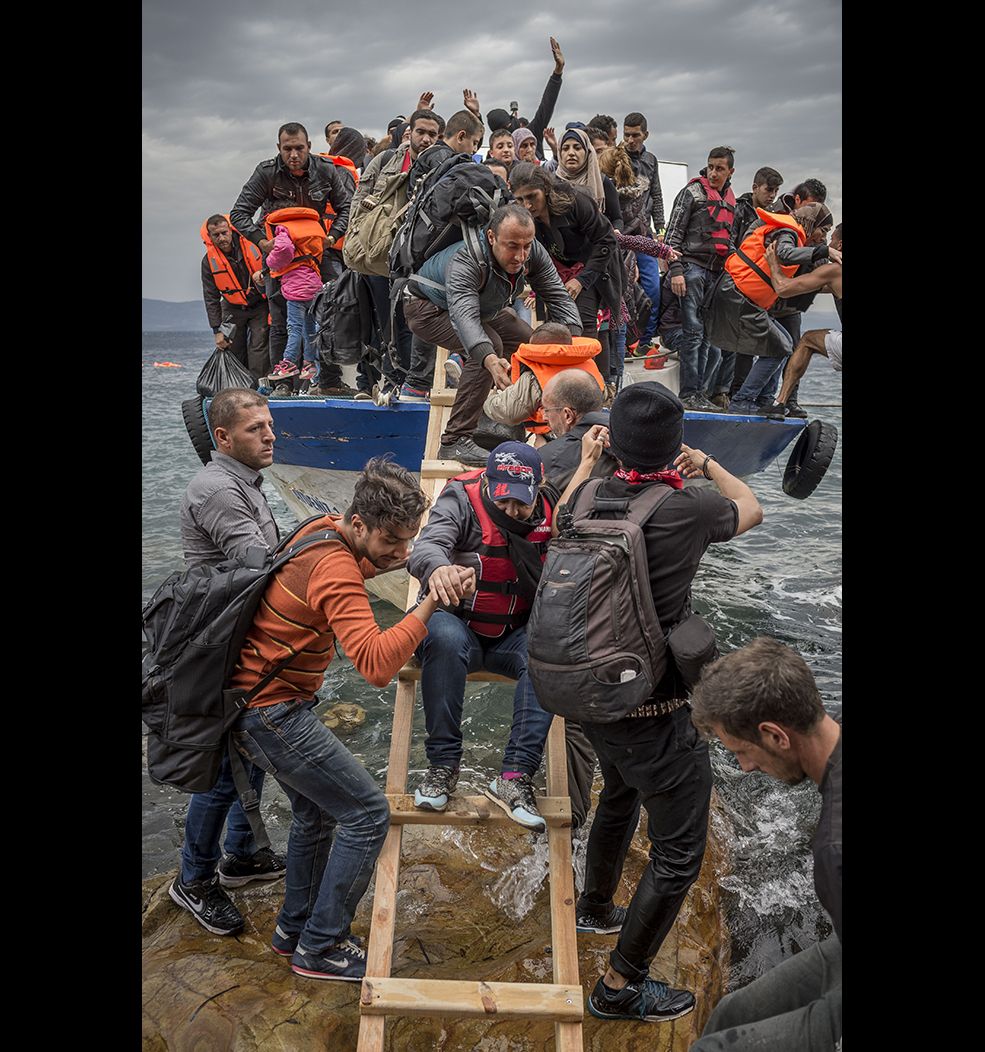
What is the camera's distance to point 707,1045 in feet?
8.59

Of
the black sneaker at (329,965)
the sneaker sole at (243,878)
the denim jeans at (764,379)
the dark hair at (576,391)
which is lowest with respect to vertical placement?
the black sneaker at (329,965)

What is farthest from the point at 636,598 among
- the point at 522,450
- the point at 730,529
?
the point at 522,450

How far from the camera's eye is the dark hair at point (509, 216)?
5.32 m

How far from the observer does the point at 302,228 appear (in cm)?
862

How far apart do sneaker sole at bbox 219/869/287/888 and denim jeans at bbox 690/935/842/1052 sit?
2.24m

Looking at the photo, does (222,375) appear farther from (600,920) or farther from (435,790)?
(600,920)

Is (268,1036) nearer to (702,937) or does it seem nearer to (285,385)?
(702,937)

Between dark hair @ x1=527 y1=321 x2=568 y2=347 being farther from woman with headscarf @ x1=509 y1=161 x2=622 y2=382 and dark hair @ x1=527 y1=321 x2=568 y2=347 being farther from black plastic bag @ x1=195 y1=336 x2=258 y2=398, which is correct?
black plastic bag @ x1=195 y1=336 x2=258 y2=398

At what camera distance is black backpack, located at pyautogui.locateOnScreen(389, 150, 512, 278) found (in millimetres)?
5621

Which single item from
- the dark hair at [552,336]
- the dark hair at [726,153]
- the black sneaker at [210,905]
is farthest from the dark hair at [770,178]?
the black sneaker at [210,905]

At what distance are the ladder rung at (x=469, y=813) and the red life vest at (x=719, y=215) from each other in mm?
6908

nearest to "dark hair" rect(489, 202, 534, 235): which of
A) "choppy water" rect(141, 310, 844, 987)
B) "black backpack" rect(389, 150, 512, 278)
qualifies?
"black backpack" rect(389, 150, 512, 278)

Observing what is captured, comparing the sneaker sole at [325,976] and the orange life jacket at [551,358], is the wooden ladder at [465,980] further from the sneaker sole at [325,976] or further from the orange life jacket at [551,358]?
the orange life jacket at [551,358]

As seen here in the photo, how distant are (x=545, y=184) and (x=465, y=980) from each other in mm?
4768
